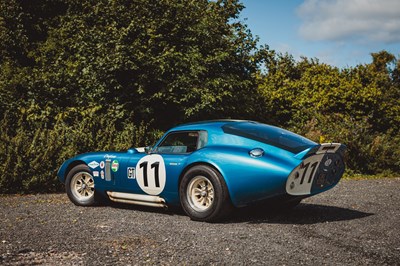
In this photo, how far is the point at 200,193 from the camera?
6.33 metres

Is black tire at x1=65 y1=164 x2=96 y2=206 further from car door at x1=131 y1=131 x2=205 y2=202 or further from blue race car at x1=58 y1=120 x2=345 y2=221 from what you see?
car door at x1=131 y1=131 x2=205 y2=202

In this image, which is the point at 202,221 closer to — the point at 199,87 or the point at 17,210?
the point at 17,210

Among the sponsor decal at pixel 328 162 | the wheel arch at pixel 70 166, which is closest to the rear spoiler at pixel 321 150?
the sponsor decal at pixel 328 162

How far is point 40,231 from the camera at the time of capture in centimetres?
575

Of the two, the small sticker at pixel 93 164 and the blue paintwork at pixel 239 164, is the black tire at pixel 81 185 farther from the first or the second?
the blue paintwork at pixel 239 164

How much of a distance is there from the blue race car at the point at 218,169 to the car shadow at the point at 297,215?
288 mm

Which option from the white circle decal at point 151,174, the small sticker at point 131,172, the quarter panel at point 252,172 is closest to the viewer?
the quarter panel at point 252,172

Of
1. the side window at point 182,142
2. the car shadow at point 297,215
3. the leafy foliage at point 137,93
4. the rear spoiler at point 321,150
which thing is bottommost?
the car shadow at point 297,215

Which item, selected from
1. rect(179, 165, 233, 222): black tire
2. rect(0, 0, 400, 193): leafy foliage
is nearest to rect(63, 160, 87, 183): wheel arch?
rect(0, 0, 400, 193): leafy foliage

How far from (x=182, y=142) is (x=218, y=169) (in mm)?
1161

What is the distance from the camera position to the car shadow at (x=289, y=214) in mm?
6398

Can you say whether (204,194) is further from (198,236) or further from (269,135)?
(269,135)

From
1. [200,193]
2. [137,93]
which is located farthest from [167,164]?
[137,93]

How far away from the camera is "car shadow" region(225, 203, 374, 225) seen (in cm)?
639
